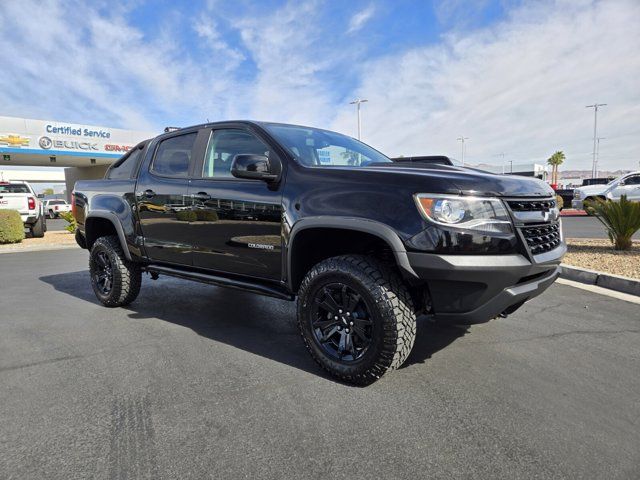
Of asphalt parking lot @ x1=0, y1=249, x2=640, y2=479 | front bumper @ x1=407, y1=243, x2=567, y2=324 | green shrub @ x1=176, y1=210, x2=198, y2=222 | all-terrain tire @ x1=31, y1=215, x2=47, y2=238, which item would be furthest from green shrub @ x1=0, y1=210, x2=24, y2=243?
front bumper @ x1=407, y1=243, x2=567, y2=324

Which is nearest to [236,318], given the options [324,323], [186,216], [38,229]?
[186,216]

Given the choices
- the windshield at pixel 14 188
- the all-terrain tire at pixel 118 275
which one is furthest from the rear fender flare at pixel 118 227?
the windshield at pixel 14 188

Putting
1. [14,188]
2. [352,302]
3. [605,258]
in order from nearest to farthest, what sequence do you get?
1. [352,302]
2. [605,258]
3. [14,188]

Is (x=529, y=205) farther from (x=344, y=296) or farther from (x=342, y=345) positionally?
(x=342, y=345)

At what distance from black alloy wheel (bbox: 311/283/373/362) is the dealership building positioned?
88.2ft

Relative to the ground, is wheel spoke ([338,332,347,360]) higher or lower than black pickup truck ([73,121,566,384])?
lower

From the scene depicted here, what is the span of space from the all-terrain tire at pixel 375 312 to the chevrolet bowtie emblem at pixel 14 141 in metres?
27.0

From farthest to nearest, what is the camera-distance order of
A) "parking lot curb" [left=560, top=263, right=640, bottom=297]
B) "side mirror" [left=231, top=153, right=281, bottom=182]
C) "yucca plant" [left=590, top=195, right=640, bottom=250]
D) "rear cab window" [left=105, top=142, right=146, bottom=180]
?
"yucca plant" [left=590, top=195, right=640, bottom=250]
"parking lot curb" [left=560, top=263, right=640, bottom=297]
"rear cab window" [left=105, top=142, right=146, bottom=180]
"side mirror" [left=231, top=153, right=281, bottom=182]

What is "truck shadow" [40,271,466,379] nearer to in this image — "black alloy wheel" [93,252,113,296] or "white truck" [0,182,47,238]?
"black alloy wheel" [93,252,113,296]

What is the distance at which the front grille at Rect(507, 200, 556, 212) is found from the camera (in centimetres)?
255

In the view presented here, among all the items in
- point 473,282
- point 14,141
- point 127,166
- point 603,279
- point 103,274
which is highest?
point 14,141

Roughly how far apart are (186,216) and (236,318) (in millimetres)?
1132

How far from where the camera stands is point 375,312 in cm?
257

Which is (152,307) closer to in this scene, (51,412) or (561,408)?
(51,412)
